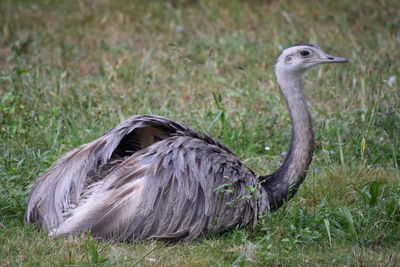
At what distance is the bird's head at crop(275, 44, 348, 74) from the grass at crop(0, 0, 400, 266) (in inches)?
32.2

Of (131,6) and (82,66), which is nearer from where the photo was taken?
(82,66)

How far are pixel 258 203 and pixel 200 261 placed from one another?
2.45 feet

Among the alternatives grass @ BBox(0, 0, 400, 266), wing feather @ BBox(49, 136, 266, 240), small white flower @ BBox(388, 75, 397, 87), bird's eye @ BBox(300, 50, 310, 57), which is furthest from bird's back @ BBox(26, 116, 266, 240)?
A: small white flower @ BBox(388, 75, 397, 87)

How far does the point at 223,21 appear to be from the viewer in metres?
9.56

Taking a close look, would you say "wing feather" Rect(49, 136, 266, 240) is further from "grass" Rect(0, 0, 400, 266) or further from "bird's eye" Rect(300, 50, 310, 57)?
"bird's eye" Rect(300, 50, 310, 57)

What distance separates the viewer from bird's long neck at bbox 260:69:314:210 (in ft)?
16.1

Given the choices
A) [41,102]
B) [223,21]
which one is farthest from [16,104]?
[223,21]

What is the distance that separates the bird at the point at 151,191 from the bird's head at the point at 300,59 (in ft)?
2.99

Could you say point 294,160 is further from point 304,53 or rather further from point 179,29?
point 179,29

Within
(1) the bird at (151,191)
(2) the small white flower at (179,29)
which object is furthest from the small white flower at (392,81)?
(2) the small white flower at (179,29)

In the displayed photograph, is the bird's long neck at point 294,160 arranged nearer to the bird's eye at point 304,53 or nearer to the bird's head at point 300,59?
the bird's head at point 300,59

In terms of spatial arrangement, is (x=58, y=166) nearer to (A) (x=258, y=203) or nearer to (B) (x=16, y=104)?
(A) (x=258, y=203)

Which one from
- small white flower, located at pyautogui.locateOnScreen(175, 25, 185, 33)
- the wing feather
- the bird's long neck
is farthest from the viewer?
small white flower, located at pyautogui.locateOnScreen(175, 25, 185, 33)

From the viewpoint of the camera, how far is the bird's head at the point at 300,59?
5355 mm
